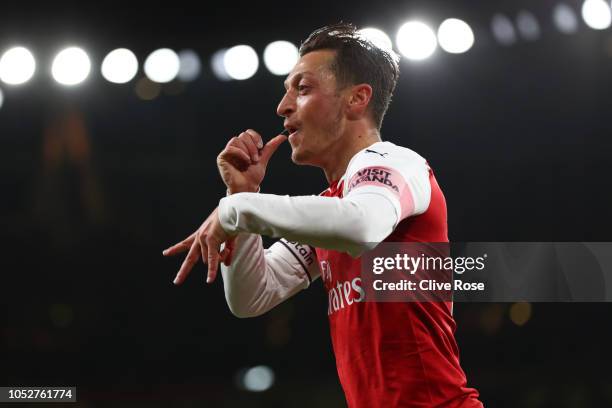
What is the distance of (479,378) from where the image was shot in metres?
7.55

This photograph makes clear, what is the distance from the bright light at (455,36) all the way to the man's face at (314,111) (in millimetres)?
4511

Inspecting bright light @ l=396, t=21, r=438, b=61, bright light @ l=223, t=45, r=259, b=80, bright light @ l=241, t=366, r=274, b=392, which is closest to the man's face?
bright light @ l=396, t=21, r=438, b=61

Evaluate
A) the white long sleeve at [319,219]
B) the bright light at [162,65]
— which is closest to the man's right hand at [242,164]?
the white long sleeve at [319,219]

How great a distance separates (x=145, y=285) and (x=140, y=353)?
73 centimetres

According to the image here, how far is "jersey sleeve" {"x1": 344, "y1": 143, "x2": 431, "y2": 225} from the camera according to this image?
6.15ft

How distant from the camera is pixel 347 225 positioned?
174 cm

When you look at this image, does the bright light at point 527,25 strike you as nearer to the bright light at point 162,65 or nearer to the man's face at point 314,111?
the bright light at point 162,65

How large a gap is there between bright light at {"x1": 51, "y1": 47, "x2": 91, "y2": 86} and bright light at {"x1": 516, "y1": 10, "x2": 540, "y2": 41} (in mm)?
3942

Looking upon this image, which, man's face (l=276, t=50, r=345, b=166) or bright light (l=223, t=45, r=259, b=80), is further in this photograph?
bright light (l=223, t=45, r=259, b=80)

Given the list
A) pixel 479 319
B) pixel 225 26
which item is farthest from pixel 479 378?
pixel 225 26

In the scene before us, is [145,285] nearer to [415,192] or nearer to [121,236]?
[121,236]

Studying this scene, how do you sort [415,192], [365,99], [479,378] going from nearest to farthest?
1. [415,192]
2. [365,99]
3. [479,378]

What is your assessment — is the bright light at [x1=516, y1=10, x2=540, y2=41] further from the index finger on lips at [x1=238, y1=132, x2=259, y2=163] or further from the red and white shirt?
the index finger on lips at [x1=238, y1=132, x2=259, y2=163]

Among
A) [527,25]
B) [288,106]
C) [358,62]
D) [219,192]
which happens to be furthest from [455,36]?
[288,106]
